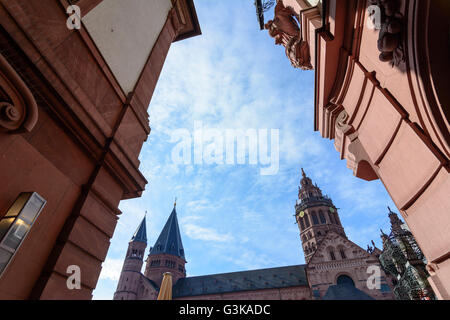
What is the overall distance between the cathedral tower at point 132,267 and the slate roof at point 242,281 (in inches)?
342

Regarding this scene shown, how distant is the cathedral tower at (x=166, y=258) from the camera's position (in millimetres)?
52531

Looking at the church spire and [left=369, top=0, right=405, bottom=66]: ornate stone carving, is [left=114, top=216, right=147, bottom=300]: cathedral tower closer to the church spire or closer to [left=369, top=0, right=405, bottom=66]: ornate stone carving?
the church spire

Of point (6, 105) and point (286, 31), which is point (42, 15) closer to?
point (6, 105)

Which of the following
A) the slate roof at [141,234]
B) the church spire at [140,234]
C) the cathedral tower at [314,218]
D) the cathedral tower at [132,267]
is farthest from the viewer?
the slate roof at [141,234]

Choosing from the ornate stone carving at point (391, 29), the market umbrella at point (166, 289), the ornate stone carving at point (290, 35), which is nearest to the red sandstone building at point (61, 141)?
the ornate stone carving at point (290, 35)

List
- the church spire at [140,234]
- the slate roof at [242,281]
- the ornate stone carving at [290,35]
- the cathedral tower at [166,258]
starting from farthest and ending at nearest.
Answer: the church spire at [140,234] → the cathedral tower at [166,258] → the slate roof at [242,281] → the ornate stone carving at [290,35]

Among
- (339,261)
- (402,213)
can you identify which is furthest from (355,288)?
(402,213)

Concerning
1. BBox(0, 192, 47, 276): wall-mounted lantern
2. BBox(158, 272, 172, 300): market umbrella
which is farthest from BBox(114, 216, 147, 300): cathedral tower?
BBox(0, 192, 47, 276): wall-mounted lantern

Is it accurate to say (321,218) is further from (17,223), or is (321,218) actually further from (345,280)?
(17,223)

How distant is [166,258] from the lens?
54281mm

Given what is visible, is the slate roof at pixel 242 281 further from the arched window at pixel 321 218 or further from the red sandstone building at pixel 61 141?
the red sandstone building at pixel 61 141

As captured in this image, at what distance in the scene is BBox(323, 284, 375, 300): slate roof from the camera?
33.6 m

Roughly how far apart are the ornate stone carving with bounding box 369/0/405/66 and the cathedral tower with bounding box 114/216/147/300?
55.1 metres

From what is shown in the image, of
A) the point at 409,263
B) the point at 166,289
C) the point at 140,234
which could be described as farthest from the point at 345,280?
the point at 140,234
